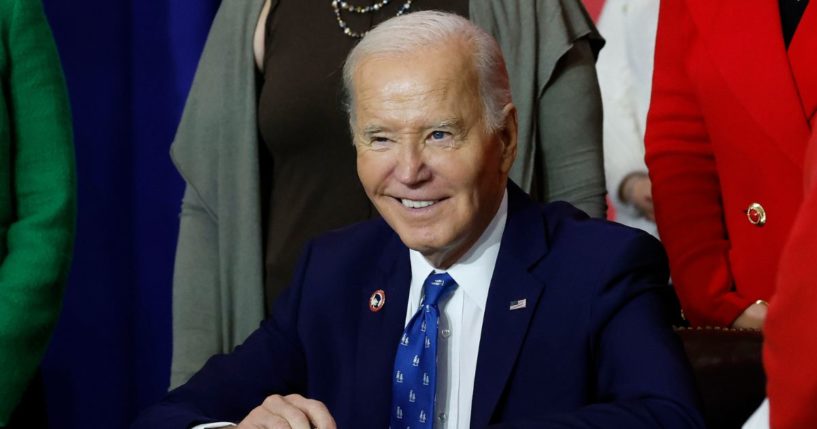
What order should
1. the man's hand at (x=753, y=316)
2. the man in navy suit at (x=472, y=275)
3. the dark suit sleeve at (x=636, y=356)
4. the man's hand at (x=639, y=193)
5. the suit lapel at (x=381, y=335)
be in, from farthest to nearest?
the man's hand at (x=639, y=193) → the man's hand at (x=753, y=316) → the suit lapel at (x=381, y=335) → the man in navy suit at (x=472, y=275) → the dark suit sleeve at (x=636, y=356)

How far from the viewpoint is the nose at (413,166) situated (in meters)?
2.03

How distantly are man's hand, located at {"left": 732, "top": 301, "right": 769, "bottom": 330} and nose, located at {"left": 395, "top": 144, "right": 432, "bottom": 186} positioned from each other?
623mm

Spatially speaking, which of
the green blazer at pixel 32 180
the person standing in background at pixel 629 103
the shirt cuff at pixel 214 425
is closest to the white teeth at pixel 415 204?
the shirt cuff at pixel 214 425

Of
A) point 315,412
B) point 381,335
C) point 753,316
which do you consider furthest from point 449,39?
point 753,316

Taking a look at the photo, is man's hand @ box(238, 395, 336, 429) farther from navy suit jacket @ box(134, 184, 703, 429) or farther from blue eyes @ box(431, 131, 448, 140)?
blue eyes @ box(431, 131, 448, 140)

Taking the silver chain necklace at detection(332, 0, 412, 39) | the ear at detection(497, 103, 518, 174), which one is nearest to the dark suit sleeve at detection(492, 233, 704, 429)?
the ear at detection(497, 103, 518, 174)

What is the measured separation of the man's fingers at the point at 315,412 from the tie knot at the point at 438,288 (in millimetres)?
284

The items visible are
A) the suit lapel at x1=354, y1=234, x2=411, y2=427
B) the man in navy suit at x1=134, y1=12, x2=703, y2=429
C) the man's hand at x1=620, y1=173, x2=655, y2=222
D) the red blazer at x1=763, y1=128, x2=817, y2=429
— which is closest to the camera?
the red blazer at x1=763, y1=128, x2=817, y2=429

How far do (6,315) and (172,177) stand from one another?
4.18 feet

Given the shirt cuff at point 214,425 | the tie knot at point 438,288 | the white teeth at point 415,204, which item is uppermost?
the white teeth at point 415,204

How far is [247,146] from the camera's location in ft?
8.75

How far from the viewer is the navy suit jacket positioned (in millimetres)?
1913

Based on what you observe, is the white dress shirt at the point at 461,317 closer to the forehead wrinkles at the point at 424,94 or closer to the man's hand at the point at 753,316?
the forehead wrinkles at the point at 424,94

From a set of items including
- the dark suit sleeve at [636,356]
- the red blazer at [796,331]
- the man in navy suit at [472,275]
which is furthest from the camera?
the man in navy suit at [472,275]
